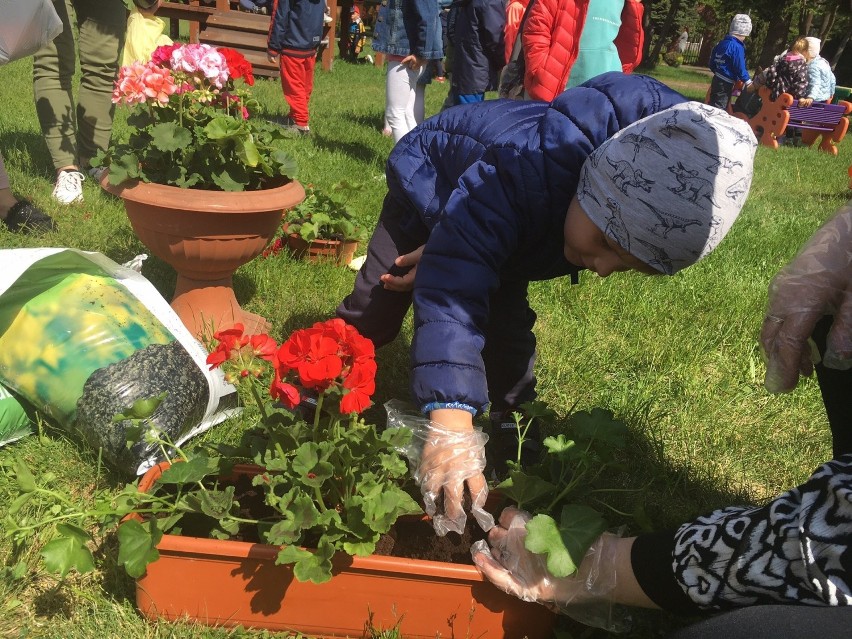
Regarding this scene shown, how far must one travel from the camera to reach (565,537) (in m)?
1.44

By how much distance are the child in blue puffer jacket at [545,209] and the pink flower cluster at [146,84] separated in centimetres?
101

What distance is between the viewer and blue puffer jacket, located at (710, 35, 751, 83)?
10227 mm

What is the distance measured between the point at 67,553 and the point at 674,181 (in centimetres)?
125

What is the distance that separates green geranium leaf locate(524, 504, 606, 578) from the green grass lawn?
38 cm

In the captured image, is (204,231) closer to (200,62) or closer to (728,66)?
(200,62)

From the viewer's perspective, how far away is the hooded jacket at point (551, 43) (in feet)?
12.7

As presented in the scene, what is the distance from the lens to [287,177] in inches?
103

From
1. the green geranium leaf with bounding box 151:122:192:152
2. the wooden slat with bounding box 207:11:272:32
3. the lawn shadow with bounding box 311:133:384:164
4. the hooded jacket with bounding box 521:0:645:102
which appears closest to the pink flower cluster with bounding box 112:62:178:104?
the green geranium leaf with bounding box 151:122:192:152

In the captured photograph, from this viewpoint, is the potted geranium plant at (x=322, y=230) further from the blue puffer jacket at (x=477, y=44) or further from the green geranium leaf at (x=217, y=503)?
the blue puffer jacket at (x=477, y=44)

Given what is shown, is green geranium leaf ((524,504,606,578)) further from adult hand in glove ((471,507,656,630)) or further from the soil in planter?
the soil in planter

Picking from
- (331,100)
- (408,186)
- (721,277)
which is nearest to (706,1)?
(331,100)

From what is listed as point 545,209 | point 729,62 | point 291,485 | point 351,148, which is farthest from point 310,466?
point 729,62

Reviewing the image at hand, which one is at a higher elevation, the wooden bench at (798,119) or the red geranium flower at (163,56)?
the red geranium flower at (163,56)

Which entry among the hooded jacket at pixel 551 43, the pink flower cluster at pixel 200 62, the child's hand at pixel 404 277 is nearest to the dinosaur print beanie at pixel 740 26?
the hooded jacket at pixel 551 43
